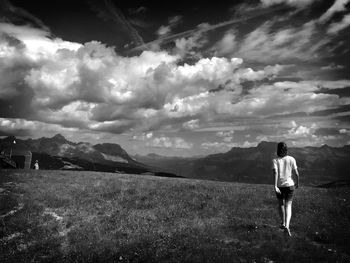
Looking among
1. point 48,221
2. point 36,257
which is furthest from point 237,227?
point 48,221

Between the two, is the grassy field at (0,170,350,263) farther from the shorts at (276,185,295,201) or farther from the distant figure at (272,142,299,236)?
the shorts at (276,185,295,201)

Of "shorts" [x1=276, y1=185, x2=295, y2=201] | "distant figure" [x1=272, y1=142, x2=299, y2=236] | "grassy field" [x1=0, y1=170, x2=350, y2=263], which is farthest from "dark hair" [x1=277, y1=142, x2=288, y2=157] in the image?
"grassy field" [x1=0, y1=170, x2=350, y2=263]

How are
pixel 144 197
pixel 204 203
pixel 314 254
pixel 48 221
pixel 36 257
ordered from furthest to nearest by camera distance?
pixel 144 197
pixel 204 203
pixel 48 221
pixel 36 257
pixel 314 254

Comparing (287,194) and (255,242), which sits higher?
(287,194)

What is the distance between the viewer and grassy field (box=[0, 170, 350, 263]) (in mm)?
12729

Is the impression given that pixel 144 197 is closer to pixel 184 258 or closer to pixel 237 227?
pixel 237 227

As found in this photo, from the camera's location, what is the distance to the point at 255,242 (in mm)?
13797

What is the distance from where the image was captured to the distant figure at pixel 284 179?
46.2 feet

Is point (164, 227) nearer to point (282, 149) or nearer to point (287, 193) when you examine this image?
point (287, 193)

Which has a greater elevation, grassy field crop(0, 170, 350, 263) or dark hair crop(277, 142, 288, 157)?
dark hair crop(277, 142, 288, 157)

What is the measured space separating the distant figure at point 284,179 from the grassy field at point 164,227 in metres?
1.30

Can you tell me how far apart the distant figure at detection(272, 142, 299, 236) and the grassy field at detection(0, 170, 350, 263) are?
4.28ft

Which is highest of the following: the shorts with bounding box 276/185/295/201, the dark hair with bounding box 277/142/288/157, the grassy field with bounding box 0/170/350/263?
the dark hair with bounding box 277/142/288/157

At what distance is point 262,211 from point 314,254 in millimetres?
7847
